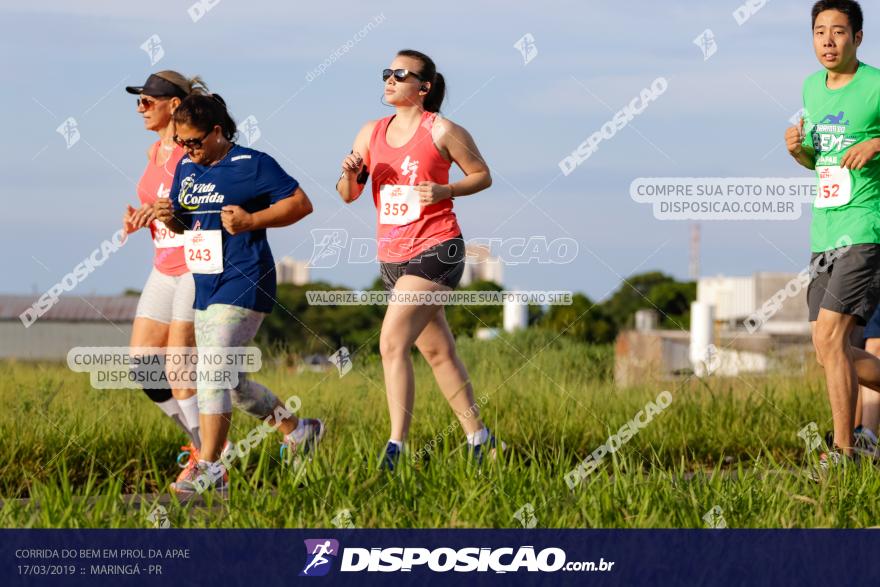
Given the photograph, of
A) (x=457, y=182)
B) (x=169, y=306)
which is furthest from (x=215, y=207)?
(x=457, y=182)

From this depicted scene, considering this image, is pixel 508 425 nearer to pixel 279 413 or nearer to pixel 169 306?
pixel 279 413

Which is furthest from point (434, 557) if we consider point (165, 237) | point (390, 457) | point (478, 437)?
point (165, 237)

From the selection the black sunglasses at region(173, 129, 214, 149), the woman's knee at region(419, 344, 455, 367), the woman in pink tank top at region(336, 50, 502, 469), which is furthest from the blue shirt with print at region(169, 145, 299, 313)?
the woman's knee at region(419, 344, 455, 367)

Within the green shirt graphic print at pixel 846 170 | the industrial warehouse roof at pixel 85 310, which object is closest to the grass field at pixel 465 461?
the green shirt graphic print at pixel 846 170

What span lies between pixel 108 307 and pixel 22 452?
950 inches

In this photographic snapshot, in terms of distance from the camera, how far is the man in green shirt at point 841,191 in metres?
5.89

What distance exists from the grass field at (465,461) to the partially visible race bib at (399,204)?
1.03 meters

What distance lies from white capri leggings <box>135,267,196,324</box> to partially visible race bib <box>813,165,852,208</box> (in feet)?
10.3

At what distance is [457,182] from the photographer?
226 inches

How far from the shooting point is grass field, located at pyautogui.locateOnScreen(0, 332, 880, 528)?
4688 millimetres

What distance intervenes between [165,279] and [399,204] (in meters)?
1.38

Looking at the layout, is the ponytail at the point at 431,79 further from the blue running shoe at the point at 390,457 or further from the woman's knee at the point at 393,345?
the blue running shoe at the point at 390,457

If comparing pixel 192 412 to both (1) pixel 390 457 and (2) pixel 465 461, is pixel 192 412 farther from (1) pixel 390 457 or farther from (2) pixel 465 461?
(2) pixel 465 461

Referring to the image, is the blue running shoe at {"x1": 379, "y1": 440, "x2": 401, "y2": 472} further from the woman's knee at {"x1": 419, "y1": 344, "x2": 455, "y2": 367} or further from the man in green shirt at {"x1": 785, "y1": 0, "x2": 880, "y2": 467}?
the man in green shirt at {"x1": 785, "y1": 0, "x2": 880, "y2": 467}
